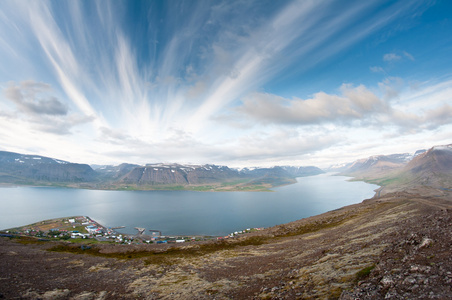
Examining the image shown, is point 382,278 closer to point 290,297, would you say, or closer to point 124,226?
point 290,297

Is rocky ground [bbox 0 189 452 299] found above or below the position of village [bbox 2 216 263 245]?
above

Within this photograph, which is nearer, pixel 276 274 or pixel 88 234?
pixel 276 274

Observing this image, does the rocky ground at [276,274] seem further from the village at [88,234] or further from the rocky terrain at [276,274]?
the village at [88,234]

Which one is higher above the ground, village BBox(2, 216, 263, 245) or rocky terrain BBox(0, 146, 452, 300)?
rocky terrain BBox(0, 146, 452, 300)

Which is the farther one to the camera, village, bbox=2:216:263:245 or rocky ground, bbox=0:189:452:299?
village, bbox=2:216:263:245

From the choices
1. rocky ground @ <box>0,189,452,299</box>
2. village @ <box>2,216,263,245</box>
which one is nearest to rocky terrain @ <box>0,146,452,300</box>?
rocky ground @ <box>0,189,452,299</box>

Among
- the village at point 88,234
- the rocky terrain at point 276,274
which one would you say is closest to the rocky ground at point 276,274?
the rocky terrain at point 276,274

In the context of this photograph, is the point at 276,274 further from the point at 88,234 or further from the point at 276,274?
the point at 88,234

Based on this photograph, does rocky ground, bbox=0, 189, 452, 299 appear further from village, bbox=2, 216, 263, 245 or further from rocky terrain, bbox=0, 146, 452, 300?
village, bbox=2, 216, 263, 245

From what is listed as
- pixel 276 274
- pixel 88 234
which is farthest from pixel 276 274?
pixel 88 234
